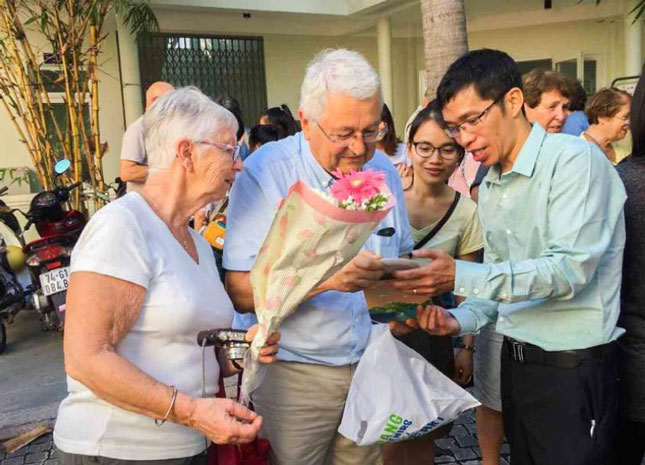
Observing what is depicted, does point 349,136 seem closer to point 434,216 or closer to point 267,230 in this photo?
point 267,230

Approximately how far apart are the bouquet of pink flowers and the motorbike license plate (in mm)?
4401

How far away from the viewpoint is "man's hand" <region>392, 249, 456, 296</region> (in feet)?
5.89

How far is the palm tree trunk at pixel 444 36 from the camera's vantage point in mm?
5664

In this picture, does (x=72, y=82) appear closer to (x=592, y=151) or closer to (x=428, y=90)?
(x=428, y=90)

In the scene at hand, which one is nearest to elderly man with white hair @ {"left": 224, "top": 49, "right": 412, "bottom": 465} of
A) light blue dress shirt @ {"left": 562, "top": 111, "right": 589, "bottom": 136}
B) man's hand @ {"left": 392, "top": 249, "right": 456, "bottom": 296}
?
man's hand @ {"left": 392, "top": 249, "right": 456, "bottom": 296}

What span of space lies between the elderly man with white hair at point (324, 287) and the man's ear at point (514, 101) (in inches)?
18.0

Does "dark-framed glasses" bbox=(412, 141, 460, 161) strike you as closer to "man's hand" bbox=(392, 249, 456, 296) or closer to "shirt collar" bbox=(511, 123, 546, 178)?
"shirt collar" bbox=(511, 123, 546, 178)

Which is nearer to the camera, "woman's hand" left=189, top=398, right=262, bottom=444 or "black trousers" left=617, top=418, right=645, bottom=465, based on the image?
"woman's hand" left=189, top=398, right=262, bottom=444

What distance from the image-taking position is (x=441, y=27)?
18.7 feet

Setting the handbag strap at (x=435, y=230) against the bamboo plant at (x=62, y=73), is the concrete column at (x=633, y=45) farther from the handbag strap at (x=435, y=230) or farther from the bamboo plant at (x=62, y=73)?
the handbag strap at (x=435, y=230)

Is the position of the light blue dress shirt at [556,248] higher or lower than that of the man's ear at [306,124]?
lower

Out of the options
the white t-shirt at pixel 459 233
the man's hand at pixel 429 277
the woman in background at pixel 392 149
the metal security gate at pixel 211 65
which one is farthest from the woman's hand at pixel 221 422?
the metal security gate at pixel 211 65

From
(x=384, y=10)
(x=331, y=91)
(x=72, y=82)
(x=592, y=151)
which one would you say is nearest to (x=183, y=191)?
(x=331, y=91)

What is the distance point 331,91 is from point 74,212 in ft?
15.8
